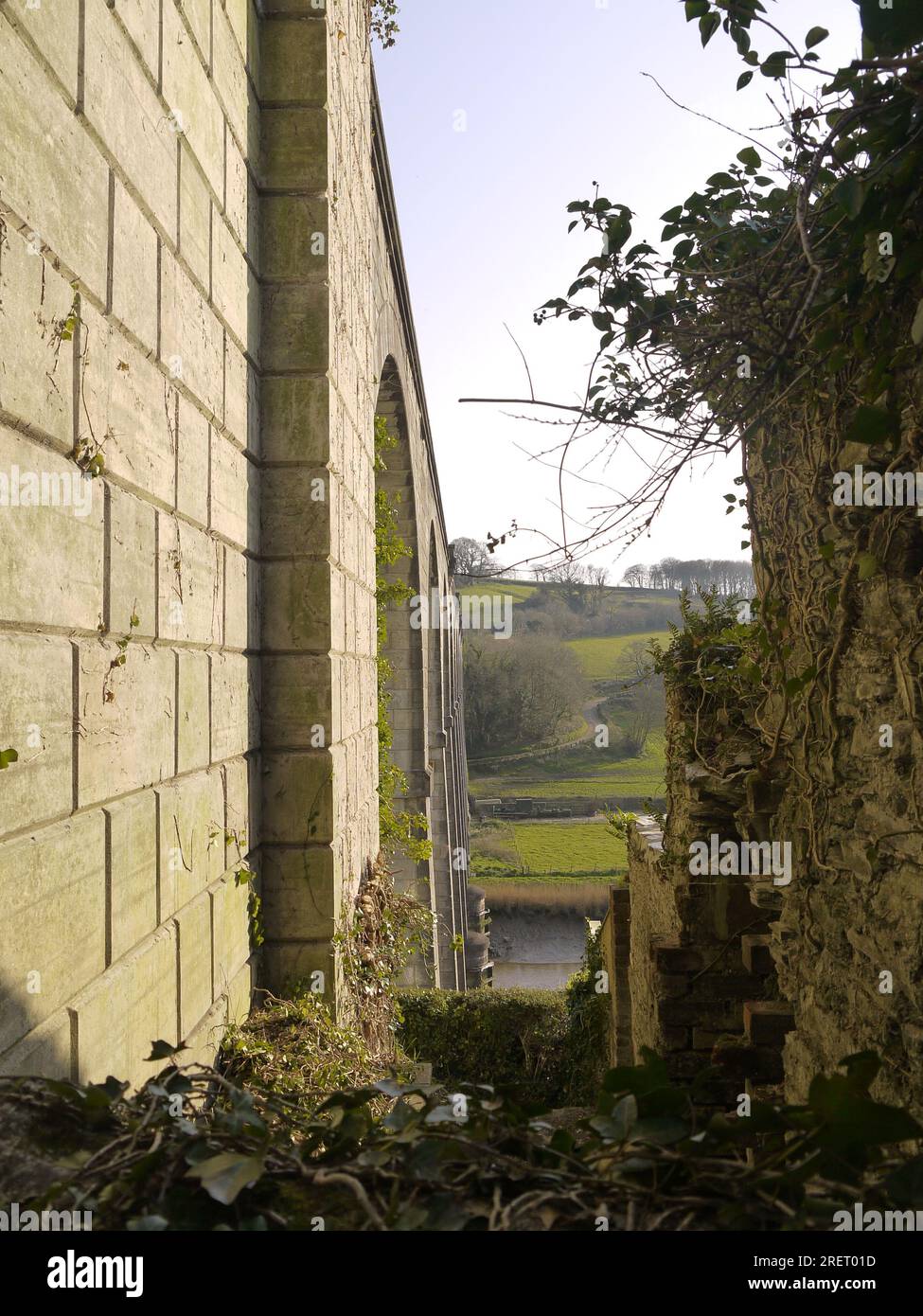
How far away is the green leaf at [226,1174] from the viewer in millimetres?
972

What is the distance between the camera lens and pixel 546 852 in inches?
1307

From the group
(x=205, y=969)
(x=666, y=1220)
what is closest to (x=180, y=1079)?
(x=666, y=1220)

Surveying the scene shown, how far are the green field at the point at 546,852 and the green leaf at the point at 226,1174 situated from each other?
30707 millimetres

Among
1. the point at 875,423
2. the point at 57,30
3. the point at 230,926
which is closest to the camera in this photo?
the point at 57,30

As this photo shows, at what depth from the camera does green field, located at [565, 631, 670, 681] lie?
122 feet

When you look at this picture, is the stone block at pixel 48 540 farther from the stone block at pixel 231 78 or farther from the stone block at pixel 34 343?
the stone block at pixel 231 78

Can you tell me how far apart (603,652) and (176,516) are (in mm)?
37840

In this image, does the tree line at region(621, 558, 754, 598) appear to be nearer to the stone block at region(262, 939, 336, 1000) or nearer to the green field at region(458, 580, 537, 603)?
the stone block at region(262, 939, 336, 1000)

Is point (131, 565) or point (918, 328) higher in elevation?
point (918, 328)

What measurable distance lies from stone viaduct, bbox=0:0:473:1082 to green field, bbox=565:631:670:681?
106ft

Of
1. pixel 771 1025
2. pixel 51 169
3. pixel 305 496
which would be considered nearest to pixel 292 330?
pixel 305 496

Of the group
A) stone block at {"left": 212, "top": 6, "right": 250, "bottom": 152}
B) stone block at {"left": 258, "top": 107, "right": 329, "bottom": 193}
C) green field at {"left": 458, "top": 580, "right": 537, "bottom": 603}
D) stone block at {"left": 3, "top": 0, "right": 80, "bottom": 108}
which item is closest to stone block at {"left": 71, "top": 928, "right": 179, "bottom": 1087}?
stone block at {"left": 3, "top": 0, "right": 80, "bottom": 108}

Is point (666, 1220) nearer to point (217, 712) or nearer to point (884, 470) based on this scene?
point (884, 470)

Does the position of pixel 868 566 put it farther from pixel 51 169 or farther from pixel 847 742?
pixel 51 169
